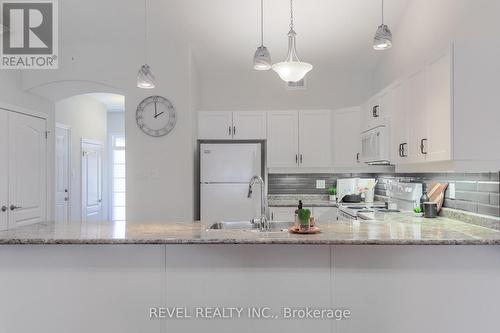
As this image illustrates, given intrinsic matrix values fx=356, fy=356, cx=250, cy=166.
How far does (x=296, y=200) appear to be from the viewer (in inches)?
192

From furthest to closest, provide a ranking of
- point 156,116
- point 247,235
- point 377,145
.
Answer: point 156,116, point 377,145, point 247,235

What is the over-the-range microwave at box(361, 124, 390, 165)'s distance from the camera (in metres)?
3.46

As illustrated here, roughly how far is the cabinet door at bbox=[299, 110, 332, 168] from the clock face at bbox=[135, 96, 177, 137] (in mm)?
1631

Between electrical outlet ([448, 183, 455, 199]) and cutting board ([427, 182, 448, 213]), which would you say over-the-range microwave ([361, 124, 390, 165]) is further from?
electrical outlet ([448, 183, 455, 199])

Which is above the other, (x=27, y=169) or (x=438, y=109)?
(x=438, y=109)

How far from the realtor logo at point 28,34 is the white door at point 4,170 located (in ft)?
2.02

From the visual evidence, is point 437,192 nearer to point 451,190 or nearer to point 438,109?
point 451,190

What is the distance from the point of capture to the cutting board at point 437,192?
10.1 feet

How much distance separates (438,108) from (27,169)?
13.7ft

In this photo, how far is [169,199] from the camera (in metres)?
4.19

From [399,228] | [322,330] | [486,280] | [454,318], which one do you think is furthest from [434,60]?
[322,330]

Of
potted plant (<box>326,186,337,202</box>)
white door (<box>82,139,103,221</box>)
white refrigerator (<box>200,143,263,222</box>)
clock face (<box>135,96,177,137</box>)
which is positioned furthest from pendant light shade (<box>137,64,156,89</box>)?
white door (<box>82,139,103,221</box>)

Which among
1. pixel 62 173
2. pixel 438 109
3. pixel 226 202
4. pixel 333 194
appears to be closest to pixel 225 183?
pixel 226 202

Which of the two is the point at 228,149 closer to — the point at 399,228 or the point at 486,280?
the point at 399,228
